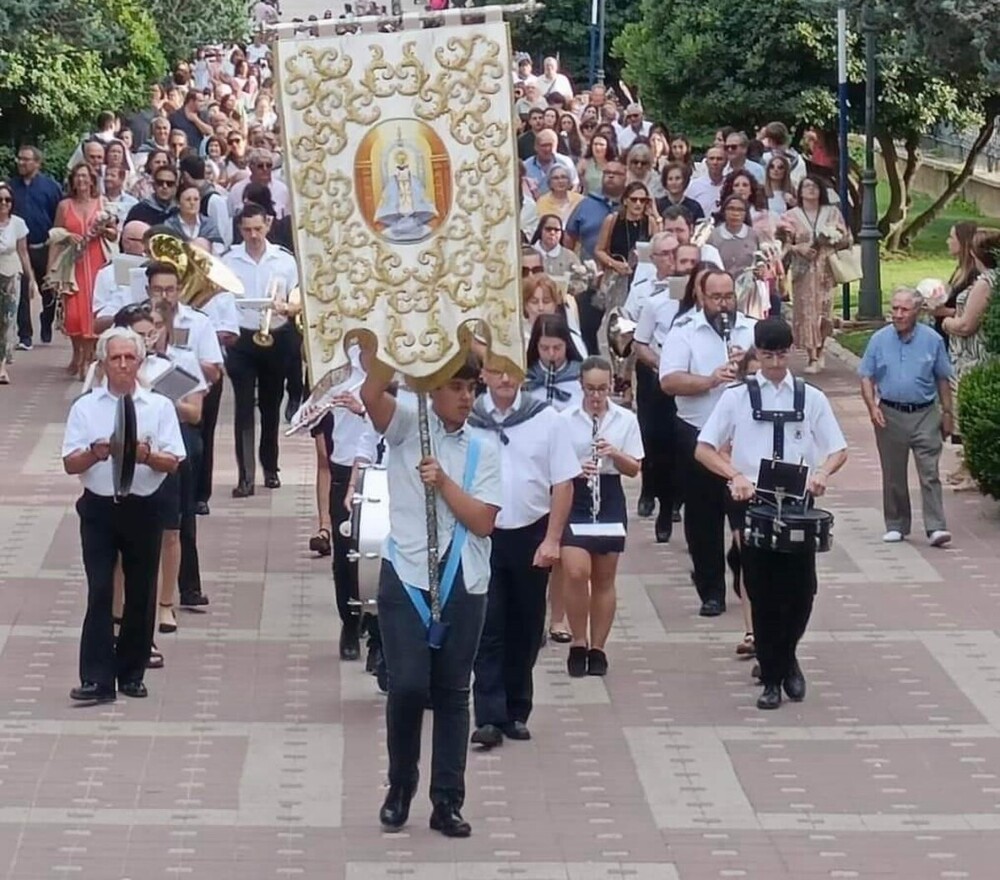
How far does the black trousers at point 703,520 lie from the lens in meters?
13.8

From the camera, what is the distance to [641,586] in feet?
48.3

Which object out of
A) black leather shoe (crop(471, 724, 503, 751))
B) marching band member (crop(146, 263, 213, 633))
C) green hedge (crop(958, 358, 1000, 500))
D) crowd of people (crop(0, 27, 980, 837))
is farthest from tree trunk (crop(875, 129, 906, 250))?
black leather shoe (crop(471, 724, 503, 751))

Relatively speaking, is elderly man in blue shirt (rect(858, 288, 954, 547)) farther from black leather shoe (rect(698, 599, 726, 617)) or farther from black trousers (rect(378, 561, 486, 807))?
black trousers (rect(378, 561, 486, 807))

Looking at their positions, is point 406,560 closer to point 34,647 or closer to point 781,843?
point 781,843

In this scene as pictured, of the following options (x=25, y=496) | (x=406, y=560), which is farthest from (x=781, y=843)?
(x=25, y=496)

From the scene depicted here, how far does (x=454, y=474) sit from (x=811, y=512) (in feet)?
8.87

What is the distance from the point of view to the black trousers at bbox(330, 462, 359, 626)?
12742 mm

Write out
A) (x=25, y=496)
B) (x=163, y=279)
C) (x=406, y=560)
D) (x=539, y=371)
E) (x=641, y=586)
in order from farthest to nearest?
(x=25, y=496) < (x=641, y=586) < (x=163, y=279) < (x=539, y=371) < (x=406, y=560)

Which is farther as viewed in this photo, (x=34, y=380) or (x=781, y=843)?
(x=34, y=380)

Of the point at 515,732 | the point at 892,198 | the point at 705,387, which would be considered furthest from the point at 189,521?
the point at 892,198

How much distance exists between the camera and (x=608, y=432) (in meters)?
12.5

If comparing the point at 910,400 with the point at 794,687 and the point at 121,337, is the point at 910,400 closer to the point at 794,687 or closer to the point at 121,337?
the point at 794,687

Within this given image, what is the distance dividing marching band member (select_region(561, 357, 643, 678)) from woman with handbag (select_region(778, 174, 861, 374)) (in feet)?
30.6

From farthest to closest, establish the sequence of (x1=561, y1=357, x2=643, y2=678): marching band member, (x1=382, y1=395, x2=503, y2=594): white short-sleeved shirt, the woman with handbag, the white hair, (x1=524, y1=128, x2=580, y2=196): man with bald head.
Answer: (x1=524, y1=128, x2=580, y2=196): man with bald head → the woman with handbag → (x1=561, y1=357, x2=643, y2=678): marching band member → the white hair → (x1=382, y1=395, x2=503, y2=594): white short-sleeved shirt
